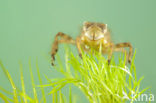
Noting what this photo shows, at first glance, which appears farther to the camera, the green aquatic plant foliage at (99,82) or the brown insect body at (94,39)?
the brown insect body at (94,39)

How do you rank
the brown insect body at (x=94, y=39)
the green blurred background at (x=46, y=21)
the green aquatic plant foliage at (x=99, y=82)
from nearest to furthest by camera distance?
the green aquatic plant foliage at (x=99, y=82) → the brown insect body at (x=94, y=39) → the green blurred background at (x=46, y=21)

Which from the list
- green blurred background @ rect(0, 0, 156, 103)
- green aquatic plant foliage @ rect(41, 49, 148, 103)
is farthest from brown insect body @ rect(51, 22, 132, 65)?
green blurred background @ rect(0, 0, 156, 103)

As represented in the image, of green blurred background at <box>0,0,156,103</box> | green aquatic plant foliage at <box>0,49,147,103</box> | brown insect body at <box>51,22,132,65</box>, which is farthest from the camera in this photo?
green blurred background at <box>0,0,156,103</box>

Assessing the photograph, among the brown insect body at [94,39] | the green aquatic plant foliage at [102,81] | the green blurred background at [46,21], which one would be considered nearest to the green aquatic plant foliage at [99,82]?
the green aquatic plant foliage at [102,81]

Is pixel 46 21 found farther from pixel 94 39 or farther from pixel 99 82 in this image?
pixel 99 82

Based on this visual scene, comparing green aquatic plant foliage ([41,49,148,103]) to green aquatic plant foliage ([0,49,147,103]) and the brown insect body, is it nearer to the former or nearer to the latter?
green aquatic plant foliage ([0,49,147,103])

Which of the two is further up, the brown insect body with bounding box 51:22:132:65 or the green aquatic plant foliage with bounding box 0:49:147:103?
the brown insect body with bounding box 51:22:132:65

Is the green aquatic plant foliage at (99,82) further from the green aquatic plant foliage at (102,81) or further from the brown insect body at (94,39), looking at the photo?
the brown insect body at (94,39)

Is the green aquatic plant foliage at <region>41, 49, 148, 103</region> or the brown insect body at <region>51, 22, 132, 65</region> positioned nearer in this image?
the green aquatic plant foliage at <region>41, 49, 148, 103</region>

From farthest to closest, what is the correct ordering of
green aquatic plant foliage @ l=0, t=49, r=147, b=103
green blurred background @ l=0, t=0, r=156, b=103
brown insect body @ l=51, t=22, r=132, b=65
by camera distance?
green blurred background @ l=0, t=0, r=156, b=103 < brown insect body @ l=51, t=22, r=132, b=65 < green aquatic plant foliage @ l=0, t=49, r=147, b=103
